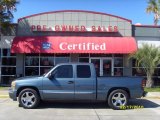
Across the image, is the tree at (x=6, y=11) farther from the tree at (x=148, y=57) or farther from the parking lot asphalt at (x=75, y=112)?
the parking lot asphalt at (x=75, y=112)

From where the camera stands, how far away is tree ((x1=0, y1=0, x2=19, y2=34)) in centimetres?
2515

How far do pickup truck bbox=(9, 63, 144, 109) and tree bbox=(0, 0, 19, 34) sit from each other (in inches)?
503

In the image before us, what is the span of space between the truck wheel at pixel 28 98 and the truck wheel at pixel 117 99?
2882mm

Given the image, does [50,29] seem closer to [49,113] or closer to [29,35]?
[29,35]

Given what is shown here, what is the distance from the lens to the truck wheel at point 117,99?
13.7 meters

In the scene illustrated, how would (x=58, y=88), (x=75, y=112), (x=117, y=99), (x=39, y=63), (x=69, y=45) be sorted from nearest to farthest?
(x=75, y=112) → (x=58, y=88) → (x=117, y=99) → (x=69, y=45) → (x=39, y=63)

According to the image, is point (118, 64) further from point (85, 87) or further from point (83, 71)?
point (85, 87)

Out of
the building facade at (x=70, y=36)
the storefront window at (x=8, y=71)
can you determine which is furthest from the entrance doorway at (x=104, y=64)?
the storefront window at (x=8, y=71)

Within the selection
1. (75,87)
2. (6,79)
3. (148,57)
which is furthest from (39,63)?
(75,87)

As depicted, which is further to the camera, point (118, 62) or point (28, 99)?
point (118, 62)

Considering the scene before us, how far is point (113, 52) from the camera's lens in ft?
83.9

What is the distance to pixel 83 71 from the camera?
13820 millimetres

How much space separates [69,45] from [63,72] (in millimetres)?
11956

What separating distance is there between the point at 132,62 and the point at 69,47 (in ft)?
17.7
